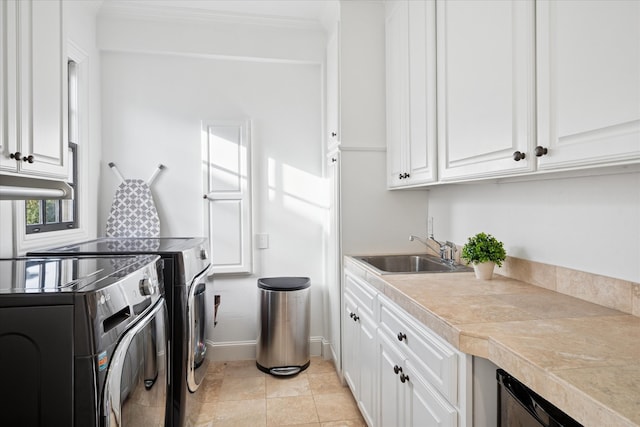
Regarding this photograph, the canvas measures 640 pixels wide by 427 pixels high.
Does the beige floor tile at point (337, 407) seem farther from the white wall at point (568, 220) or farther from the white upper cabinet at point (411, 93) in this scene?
the white upper cabinet at point (411, 93)

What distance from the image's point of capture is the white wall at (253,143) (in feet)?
9.54

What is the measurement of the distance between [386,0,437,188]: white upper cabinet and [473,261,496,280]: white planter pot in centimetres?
49

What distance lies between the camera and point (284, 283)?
9.42ft

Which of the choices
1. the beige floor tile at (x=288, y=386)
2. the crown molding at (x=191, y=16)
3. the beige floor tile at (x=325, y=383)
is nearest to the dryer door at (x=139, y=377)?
the beige floor tile at (x=288, y=386)

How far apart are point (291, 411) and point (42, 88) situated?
2.15m

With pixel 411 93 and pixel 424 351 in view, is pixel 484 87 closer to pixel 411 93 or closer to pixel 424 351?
pixel 411 93

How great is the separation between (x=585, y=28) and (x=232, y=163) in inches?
95.9

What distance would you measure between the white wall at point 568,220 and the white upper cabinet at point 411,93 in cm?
36

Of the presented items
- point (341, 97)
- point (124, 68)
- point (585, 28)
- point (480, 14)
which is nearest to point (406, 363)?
point (585, 28)

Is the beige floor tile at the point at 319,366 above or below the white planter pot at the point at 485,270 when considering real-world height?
below

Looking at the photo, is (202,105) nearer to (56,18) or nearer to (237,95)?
(237,95)

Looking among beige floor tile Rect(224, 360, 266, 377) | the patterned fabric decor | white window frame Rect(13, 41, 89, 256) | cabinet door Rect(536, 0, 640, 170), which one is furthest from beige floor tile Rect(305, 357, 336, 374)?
cabinet door Rect(536, 0, 640, 170)

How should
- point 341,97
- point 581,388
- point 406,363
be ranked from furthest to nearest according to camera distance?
point 341,97 < point 406,363 < point 581,388

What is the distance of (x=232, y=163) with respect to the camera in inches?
118
